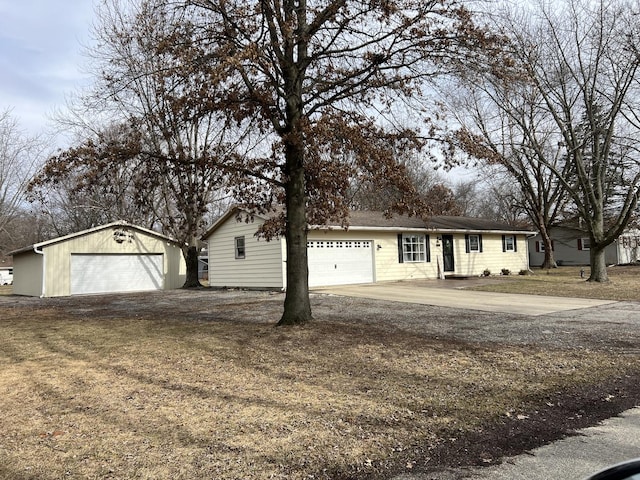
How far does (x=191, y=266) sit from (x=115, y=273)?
376cm

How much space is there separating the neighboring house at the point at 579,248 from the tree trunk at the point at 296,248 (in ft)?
112

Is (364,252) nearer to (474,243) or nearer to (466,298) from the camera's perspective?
(466,298)

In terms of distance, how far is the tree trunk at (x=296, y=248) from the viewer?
943cm

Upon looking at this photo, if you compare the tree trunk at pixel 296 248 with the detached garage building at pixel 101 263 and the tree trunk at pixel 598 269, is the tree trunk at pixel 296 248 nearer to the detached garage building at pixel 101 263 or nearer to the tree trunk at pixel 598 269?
the detached garage building at pixel 101 263

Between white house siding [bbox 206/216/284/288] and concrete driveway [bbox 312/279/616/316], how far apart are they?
1880 millimetres

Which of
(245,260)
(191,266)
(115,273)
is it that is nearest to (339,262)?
(245,260)

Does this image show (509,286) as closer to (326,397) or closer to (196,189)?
(196,189)

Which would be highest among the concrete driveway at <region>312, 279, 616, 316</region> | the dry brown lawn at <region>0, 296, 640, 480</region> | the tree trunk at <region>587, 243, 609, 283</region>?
the tree trunk at <region>587, 243, 609, 283</region>

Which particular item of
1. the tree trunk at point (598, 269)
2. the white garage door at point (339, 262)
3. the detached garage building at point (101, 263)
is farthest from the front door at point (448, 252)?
the detached garage building at point (101, 263)

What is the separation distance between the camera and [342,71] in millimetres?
9805

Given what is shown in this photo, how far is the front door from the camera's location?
24.6 m

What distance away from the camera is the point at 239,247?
854 inches

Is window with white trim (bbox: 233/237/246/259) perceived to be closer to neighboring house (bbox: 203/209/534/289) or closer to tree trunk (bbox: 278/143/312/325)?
neighboring house (bbox: 203/209/534/289)

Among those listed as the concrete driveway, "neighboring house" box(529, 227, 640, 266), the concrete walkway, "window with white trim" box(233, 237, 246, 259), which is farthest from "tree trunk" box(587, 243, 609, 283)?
"neighboring house" box(529, 227, 640, 266)
